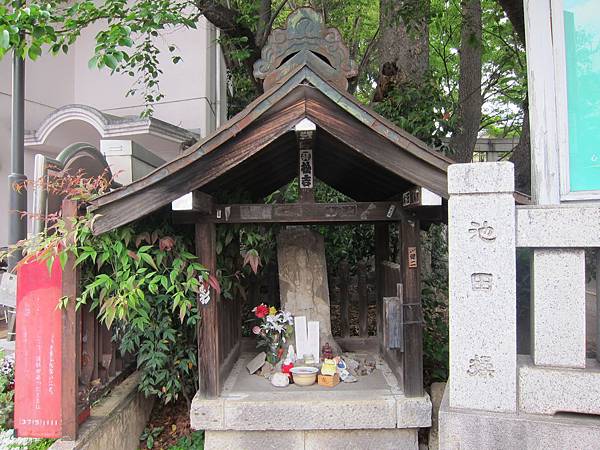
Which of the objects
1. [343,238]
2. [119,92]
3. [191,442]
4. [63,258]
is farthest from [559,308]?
[119,92]

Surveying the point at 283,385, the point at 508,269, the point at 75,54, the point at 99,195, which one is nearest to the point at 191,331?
the point at 283,385

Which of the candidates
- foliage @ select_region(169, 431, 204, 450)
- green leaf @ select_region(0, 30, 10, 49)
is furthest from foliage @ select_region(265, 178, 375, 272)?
green leaf @ select_region(0, 30, 10, 49)

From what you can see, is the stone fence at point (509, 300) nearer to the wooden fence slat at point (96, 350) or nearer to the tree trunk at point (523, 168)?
the wooden fence slat at point (96, 350)

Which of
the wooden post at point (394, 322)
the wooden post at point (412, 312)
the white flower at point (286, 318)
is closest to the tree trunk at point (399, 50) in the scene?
the wooden post at point (412, 312)

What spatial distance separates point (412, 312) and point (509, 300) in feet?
5.73

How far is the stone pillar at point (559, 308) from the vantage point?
109 inches

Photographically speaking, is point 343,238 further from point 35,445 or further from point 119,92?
point 119,92

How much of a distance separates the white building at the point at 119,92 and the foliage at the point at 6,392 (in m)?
4.48

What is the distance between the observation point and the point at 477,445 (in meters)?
2.85

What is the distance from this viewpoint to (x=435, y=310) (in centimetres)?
818

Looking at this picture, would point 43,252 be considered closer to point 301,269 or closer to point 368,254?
point 301,269

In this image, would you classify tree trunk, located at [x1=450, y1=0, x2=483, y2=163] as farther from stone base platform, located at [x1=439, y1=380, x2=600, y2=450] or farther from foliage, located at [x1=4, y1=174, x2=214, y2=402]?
stone base platform, located at [x1=439, y1=380, x2=600, y2=450]

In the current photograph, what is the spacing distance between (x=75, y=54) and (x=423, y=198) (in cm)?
962

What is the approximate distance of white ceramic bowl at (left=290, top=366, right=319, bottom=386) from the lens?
194 inches
